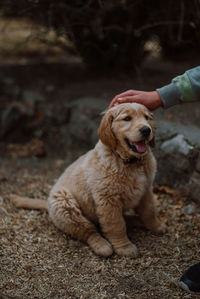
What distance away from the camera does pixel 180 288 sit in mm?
2633

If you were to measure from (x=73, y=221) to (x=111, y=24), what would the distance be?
3.75 metres

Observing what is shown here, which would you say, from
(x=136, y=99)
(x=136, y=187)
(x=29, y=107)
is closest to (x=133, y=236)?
(x=136, y=187)

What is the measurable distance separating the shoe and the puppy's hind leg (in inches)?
31.5

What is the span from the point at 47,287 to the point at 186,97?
203cm

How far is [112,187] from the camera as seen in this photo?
3.03 meters

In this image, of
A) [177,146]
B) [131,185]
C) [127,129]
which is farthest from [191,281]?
[177,146]

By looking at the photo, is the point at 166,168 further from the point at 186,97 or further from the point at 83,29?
the point at 83,29

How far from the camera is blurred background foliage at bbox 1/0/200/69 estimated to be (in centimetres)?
509

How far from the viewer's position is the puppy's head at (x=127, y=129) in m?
2.79

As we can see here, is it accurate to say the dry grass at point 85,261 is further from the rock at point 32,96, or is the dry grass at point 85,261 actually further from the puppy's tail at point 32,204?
the rock at point 32,96

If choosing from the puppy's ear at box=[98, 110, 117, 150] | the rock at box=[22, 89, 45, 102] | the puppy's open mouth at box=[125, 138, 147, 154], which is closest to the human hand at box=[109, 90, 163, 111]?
the puppy's ear at box=[98, 110, 117, 150]

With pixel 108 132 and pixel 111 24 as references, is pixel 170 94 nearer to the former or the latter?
pixel 108 132

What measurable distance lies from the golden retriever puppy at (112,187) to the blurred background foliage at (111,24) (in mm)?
2536

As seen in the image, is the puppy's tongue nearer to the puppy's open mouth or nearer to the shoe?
the puppy's open mouth
